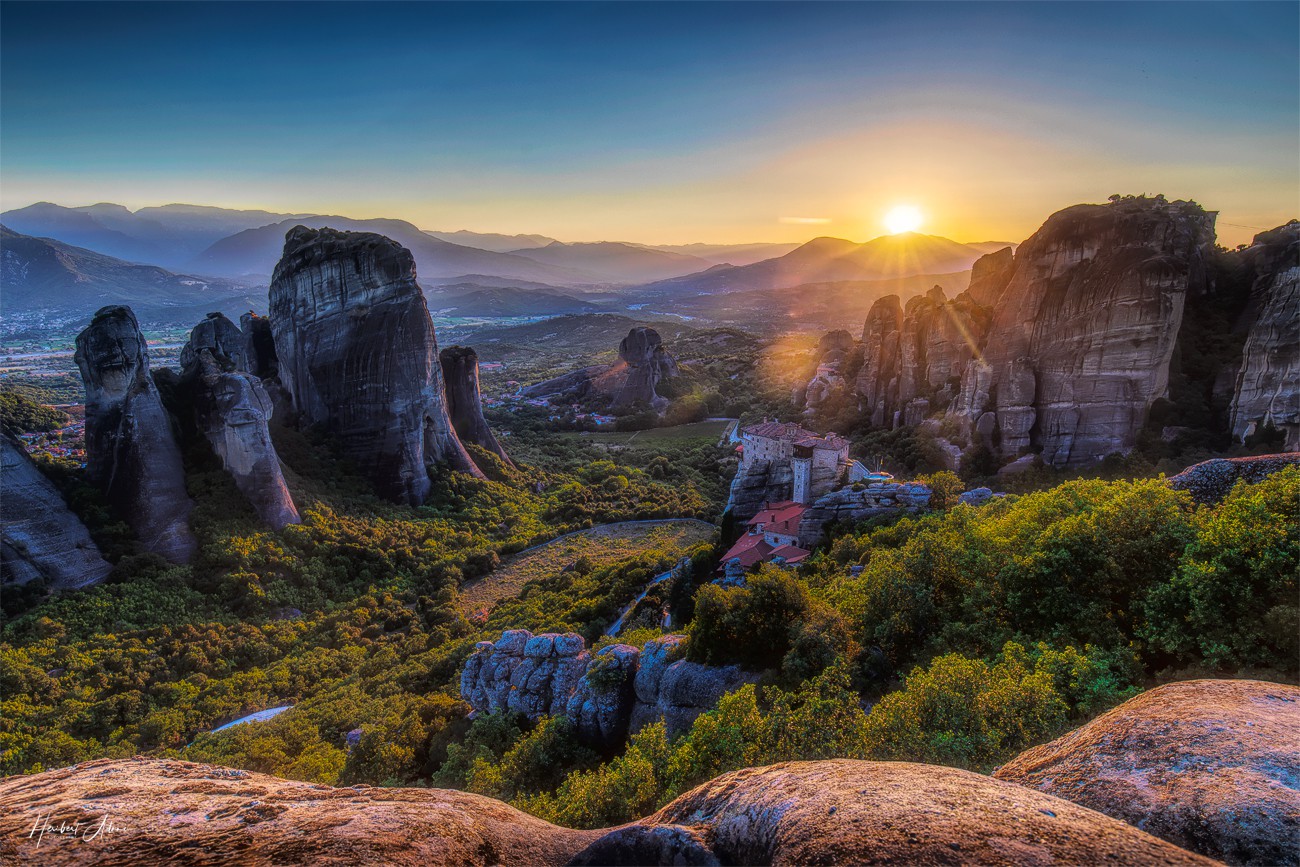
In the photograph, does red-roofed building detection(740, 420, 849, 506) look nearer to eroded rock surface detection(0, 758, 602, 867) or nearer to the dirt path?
the dirt path

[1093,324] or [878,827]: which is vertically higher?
[1093,324]

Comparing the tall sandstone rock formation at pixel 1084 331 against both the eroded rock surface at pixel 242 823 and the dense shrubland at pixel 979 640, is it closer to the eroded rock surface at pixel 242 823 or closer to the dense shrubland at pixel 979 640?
the dense shrubland at pixel 979 640

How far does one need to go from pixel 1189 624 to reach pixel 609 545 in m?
34.3

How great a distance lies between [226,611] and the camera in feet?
89.7

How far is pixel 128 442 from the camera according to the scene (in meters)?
28.9

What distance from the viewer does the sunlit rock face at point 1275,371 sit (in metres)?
27.9

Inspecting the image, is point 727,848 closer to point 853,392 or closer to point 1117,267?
point 1117,267

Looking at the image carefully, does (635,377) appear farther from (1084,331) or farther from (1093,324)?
(1093,324)

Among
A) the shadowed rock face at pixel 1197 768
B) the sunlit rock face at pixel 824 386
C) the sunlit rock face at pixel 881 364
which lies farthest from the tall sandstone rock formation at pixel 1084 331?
the shadowed rock face at pixel 1197 768

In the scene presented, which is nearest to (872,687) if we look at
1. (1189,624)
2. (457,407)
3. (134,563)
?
(1189,624)

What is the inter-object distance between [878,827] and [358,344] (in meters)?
43.1

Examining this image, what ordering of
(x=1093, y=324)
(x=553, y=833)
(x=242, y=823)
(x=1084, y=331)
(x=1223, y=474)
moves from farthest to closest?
(x=1084, y=331)
(x=1093, y=324)
(x=1223, y=474)
(x=553, y=833)
(x=242, y=823)

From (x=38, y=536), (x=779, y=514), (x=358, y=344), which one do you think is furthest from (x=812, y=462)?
(x=38, y=536)

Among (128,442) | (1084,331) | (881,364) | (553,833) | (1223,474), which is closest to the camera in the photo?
(553,833)
